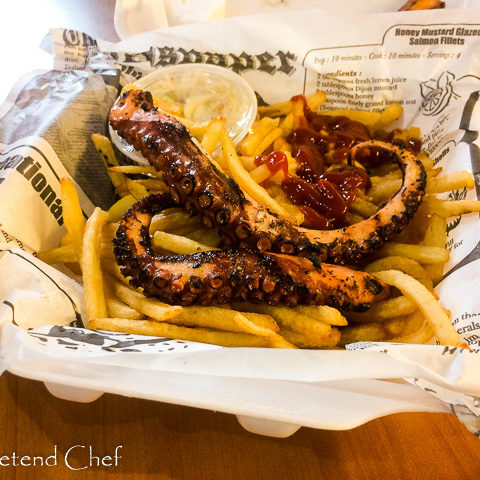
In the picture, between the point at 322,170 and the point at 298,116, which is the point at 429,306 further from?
the point at 298,116

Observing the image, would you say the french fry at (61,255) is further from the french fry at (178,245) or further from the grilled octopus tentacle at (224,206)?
the grilled octopus tentacle at (224,206)

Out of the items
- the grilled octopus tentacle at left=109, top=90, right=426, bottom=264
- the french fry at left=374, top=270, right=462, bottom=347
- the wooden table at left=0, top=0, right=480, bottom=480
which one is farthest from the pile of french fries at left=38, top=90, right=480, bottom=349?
the wooden table at left=0, top=0, right=480, bottom=480

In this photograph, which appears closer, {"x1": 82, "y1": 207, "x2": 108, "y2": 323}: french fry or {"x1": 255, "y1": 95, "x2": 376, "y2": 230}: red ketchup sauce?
{"x1": 82, "y1": 207, "x2": 108, "y2": 323}: french fry

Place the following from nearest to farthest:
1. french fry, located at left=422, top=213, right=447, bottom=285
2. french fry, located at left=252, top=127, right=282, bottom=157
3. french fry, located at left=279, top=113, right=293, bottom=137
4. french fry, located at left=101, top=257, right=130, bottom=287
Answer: french fry, located at left=101, top=257, right=130, bottom=287, french fry, located at left=422, top=213, right=447, bottom=285, french fry, located at left=252, top=127, right=282, bottom=157, french fry, located at left=279, top=113, right=293, bottom=137

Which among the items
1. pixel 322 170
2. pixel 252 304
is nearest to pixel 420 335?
pixel 252 304

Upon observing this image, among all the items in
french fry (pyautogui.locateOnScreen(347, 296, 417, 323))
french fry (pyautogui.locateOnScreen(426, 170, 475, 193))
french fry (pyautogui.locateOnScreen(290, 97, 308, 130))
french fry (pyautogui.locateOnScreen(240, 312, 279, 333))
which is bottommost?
french fry (pyautogui.locateOnScreen(347, 296, 417, 323))

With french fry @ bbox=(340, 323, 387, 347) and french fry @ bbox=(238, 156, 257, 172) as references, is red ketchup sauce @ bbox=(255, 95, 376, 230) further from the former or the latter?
french fry @ bbox=(340, 323, 387, 347)

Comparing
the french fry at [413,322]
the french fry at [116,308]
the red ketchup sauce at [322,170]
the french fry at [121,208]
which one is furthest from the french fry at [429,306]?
→ the french fry at [121,208]
